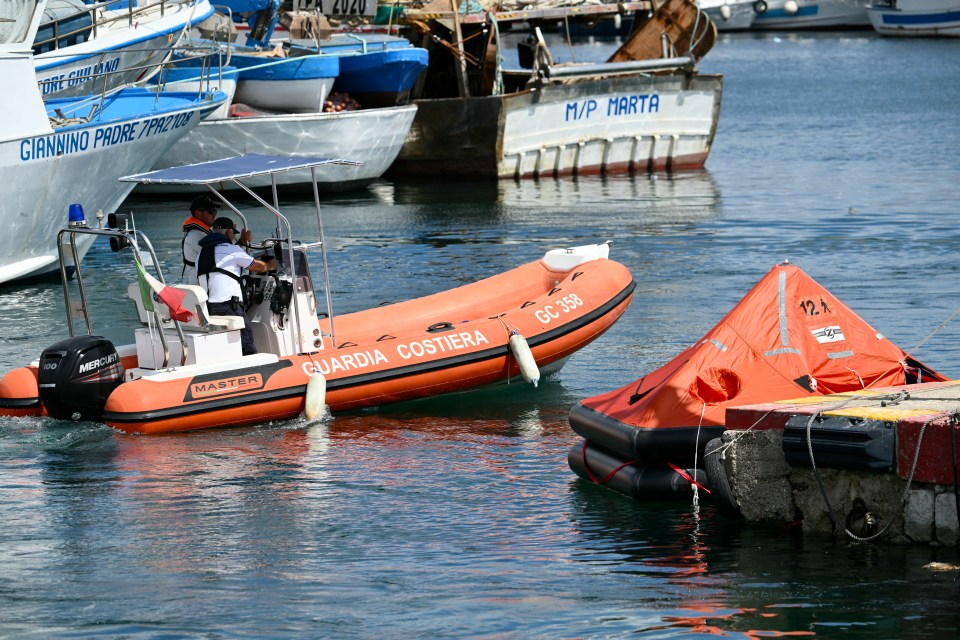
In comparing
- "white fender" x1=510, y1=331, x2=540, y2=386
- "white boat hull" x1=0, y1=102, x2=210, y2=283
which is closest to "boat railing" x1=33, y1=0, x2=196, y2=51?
"white boat hull" x1=0, y1=102, x2=210, y2=283

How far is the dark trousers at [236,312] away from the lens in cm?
1144

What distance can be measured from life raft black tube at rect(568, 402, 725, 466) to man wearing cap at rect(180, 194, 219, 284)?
12.6ft

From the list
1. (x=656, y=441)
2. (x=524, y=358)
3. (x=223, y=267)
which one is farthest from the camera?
(x=524, y=358)

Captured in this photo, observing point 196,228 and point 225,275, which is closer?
point 225,275

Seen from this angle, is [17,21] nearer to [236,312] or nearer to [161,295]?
[236,312]

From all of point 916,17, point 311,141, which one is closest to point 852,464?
point 311,141

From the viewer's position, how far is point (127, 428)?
10.9m

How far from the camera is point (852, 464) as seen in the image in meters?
7.86

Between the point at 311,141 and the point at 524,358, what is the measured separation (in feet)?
47.2

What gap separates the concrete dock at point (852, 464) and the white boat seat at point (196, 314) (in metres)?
4.26

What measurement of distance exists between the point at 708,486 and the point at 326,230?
14241 mm

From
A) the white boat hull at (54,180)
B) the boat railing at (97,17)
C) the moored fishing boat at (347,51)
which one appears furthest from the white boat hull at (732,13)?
the white boat hull at (54,180)

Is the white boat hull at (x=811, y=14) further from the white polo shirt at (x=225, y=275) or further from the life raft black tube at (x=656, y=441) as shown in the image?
the life raft black tube at (x=656, y=441)

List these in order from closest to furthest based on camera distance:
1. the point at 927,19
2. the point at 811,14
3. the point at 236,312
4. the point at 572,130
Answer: the point at 236,312 < the point at 572,130 < the point at 927,19 < the point at 811,14
